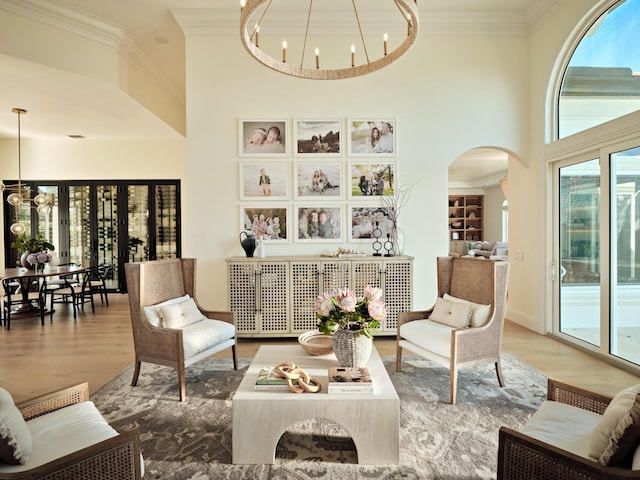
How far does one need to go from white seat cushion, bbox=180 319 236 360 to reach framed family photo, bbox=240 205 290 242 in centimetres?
160

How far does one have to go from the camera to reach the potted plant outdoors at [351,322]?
2443mm

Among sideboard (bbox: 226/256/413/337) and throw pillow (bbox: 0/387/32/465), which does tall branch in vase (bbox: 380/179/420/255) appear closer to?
sideboard (bbox: 226/256/413/337)

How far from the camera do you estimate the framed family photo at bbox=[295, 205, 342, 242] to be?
193 inches

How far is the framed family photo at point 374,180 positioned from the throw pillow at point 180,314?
2.50 metres

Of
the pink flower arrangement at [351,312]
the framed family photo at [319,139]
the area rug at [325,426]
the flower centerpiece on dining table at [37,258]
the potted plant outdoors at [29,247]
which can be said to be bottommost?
the area rug at [325,426]

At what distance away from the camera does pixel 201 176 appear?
15.9 feet

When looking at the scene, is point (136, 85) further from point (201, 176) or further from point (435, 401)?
point (435, 401)

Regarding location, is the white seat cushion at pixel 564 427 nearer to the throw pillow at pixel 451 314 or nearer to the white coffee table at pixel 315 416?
the white coffee table at pixel 315 416

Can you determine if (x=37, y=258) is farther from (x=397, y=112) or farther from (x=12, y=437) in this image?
(x=397, y=112)

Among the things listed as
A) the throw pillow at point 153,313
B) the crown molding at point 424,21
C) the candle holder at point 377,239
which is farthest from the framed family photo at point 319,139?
the throw pillow at point 153,313

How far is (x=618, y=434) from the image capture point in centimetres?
132

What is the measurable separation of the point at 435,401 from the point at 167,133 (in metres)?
7.10

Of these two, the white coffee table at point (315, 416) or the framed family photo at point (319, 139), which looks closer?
the white coffee table at point (315, 416)

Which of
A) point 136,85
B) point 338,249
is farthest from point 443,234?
point 136,85
